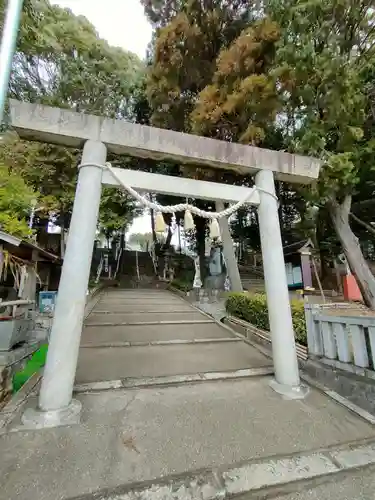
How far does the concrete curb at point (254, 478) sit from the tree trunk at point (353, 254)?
626 cm

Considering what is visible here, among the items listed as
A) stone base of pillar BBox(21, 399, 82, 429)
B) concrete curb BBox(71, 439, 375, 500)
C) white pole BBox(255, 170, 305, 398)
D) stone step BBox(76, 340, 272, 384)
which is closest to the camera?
concrete curb BBox(71, 439, 375, 500)

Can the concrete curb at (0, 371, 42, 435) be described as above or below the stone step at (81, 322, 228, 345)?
below

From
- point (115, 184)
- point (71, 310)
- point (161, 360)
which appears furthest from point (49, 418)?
point (115, 184)

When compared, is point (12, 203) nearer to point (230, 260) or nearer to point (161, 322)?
point (161, 322)

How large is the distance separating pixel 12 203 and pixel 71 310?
789 cm

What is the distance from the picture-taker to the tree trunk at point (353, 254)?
23.9 feet

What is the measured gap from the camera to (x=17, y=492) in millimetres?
1659

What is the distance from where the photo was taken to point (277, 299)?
3373 mm

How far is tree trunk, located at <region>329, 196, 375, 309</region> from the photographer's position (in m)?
7.27

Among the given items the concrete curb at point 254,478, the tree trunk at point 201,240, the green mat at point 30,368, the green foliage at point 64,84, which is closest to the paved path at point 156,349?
the green mat at point 30,368

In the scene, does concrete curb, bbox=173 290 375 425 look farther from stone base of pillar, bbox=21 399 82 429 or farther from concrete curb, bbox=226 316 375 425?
stone base of pillar, bbox=21 399 82 429

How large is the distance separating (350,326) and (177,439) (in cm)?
234

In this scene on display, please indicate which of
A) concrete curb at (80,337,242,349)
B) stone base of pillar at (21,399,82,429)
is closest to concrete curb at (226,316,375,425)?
concrete curb at (80,337,242,349)

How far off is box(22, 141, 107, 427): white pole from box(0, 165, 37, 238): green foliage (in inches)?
250
